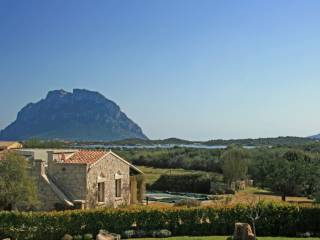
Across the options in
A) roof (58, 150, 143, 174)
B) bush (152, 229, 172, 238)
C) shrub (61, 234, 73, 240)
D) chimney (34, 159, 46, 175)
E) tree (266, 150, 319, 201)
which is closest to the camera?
shrub (61, 234, 73, 240)

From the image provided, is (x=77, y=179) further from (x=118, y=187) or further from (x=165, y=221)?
Result: (x=165, y=221)

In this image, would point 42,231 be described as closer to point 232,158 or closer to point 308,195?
point 308,195

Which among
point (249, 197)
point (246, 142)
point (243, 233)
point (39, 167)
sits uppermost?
point (246, 142)

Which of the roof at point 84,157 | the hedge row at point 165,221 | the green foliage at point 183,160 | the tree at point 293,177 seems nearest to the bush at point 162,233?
the hedge row at point 165,221

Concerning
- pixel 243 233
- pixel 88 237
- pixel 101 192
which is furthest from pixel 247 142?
pixel 243 233

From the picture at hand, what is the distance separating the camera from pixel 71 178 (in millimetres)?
31031

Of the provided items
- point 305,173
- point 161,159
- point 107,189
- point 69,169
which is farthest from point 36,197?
point 161,159

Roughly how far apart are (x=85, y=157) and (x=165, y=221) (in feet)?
31.1

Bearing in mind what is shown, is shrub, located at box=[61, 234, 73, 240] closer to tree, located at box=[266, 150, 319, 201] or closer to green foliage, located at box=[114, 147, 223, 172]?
tree, located at box=[266, 150, 319, 201]

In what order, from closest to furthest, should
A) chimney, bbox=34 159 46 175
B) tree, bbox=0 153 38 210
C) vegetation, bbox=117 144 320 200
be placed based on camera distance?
tree, bbox=0 153 38 210
chimney, bbox=34 159 46 175
vegetation, bbox=117 144 320 200

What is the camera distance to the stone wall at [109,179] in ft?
103

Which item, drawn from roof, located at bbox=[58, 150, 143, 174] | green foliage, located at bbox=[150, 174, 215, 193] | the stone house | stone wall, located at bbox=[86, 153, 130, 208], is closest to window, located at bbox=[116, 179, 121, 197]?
the stone house

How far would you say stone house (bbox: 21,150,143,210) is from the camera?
99.0 feet

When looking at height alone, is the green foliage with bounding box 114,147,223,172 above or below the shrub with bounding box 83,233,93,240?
above
